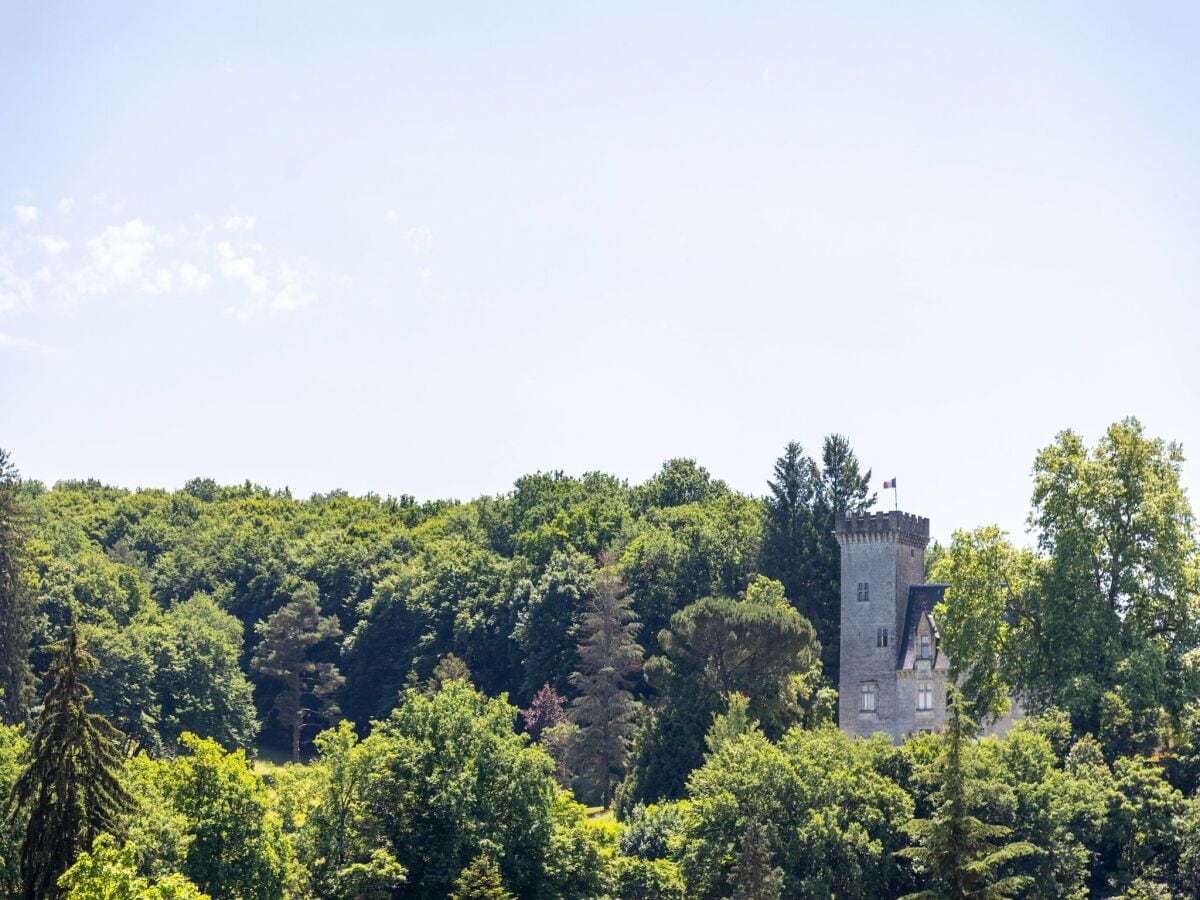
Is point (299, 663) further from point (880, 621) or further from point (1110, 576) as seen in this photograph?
point (1110, 576)

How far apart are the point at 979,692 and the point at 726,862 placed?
1651 centimetres

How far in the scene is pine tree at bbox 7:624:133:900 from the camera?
173ft

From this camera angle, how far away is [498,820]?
217 feet

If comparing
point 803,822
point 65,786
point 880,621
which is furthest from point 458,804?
point 880,621

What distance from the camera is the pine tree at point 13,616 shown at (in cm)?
9556

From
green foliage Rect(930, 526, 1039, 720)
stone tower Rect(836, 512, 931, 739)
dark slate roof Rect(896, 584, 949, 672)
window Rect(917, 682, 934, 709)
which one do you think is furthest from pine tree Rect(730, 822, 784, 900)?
dark slate roof Rect(896, 584, 949, 672)

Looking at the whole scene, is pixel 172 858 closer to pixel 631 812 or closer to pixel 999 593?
pixel 631 812

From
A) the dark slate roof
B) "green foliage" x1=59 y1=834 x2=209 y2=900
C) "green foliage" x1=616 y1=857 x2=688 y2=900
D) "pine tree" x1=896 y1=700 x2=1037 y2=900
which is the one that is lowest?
"green foliage" x1=59 y1=834 x2=209 y2=900

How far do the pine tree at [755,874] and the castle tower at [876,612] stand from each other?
79.0 feet

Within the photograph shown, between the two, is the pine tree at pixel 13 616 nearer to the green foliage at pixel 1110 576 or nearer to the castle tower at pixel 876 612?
the castle tower at pixel 876 612

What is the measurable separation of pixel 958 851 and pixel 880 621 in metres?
Answer: 27.3

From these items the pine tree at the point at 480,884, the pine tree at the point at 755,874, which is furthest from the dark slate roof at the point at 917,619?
the pine tree at the point at 480,884

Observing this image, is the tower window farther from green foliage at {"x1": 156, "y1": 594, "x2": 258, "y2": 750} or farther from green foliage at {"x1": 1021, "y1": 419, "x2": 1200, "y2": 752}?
green foliage at {"x1": 156, "y1": 594, "x2": 258, "y2": 750}

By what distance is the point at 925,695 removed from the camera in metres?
87.0
